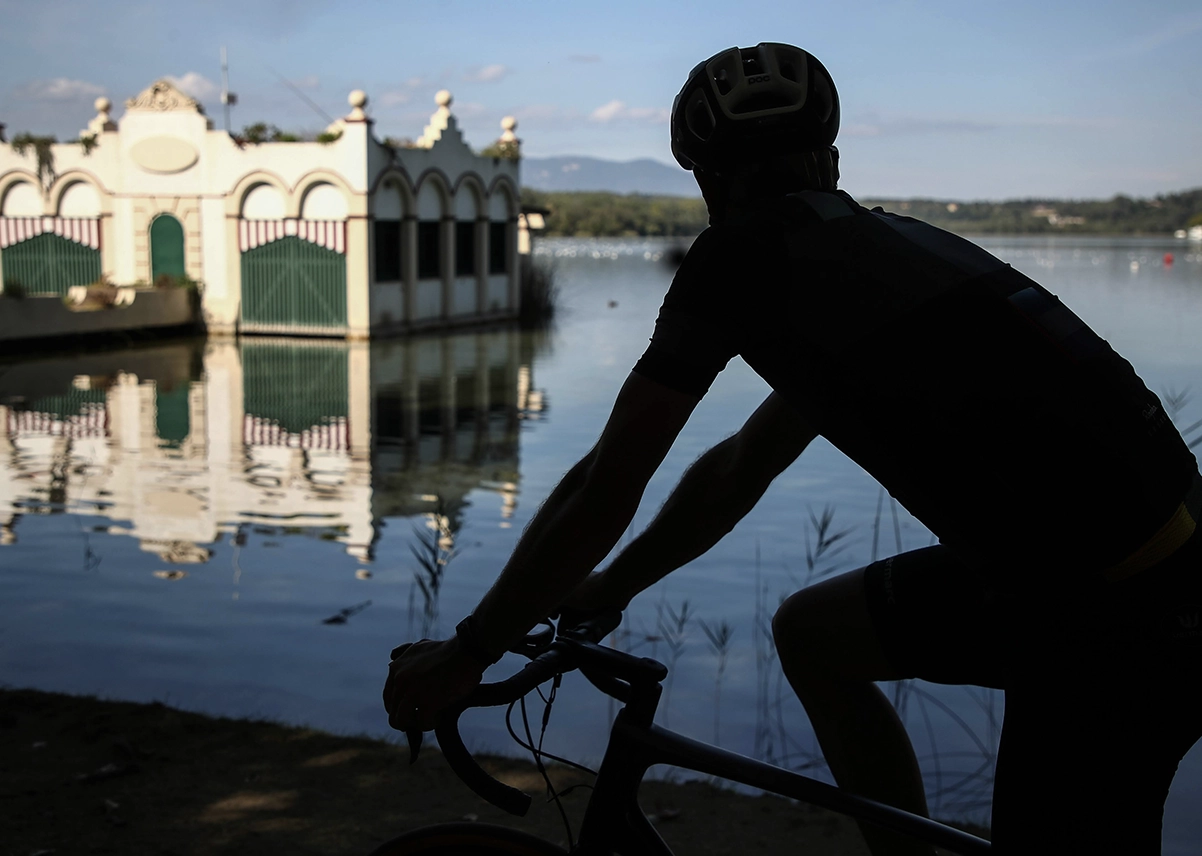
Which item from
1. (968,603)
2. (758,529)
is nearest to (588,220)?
(758,529)

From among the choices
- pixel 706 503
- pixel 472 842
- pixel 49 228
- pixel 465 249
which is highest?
pixel 49 228

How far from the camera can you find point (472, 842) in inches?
78.8

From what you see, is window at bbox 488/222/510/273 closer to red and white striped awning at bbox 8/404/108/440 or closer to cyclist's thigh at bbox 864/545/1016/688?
red and white striped awning at bbox 8/404/108/440

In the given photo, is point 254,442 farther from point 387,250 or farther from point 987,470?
point 387,250

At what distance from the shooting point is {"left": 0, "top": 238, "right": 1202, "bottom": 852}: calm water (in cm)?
559

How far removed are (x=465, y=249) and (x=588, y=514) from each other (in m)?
32.0

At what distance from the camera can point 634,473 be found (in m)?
1.84

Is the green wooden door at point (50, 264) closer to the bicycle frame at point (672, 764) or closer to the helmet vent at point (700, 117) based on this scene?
the helmet vent at point (700, 117)

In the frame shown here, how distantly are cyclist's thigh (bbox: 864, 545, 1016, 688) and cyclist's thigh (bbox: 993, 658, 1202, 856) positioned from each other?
0.21m

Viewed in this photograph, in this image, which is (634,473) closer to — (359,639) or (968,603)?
(968,603)

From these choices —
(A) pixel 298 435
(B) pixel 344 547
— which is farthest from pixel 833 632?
(A) pixel 298 435

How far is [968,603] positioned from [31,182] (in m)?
32.2

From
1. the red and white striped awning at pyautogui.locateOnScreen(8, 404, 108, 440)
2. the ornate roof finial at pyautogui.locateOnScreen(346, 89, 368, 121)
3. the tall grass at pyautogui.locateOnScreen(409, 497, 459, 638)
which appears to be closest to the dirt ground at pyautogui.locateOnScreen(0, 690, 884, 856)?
the tall grass at pyautogui.locateOnScreen(409, 497, 459, 638)

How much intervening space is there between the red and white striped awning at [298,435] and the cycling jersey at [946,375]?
1227 cm
